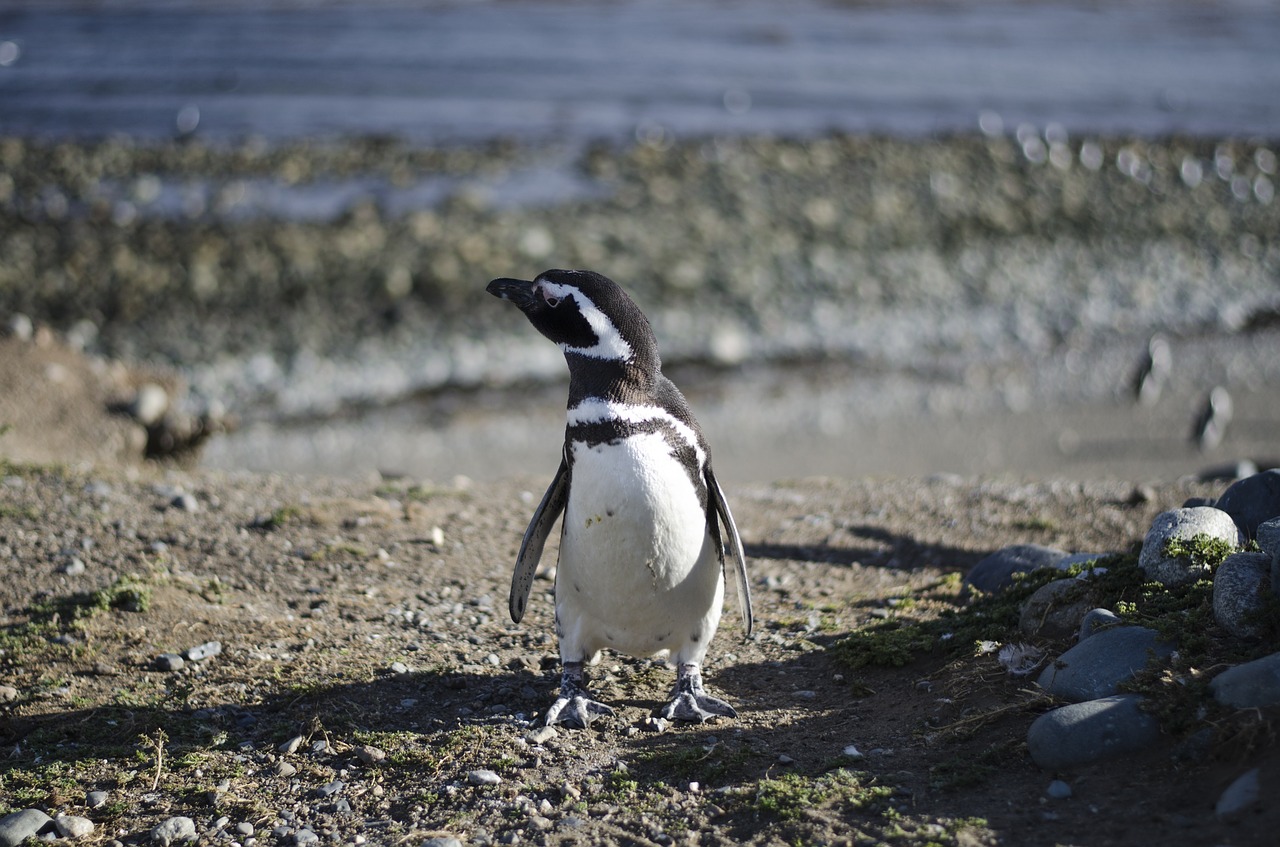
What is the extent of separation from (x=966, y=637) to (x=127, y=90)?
16713 mm

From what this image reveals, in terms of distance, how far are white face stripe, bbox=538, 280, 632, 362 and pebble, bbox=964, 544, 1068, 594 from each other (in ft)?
5.90

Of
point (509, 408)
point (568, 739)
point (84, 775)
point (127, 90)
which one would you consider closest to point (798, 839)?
point (568, 739)

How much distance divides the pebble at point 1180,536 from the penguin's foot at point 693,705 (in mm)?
1324

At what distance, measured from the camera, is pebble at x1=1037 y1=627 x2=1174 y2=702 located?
3.12 meters

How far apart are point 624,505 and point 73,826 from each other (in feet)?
5.38

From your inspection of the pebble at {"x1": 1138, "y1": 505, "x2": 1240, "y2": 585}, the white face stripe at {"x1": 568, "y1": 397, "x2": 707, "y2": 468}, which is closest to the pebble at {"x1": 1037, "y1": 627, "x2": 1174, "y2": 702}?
the pebble at {"x1": 1138, "y1": 505, "x2": 1240, "y2": 585}

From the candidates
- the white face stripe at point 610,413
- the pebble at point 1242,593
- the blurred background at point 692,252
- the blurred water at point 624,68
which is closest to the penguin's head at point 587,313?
the white face stripe at point 610,413

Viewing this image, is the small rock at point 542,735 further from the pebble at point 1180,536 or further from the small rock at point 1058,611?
the pebble at point 1180,536

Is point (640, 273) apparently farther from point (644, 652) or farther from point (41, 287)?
→ point (644, 652)

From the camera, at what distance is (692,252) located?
11.4m

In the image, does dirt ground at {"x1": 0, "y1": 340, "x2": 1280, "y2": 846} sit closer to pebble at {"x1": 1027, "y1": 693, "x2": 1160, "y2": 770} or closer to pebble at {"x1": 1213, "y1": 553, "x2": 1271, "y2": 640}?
pebble at {"x1": 1027, "y1": 693, "x2": 1160, "y2": 770}

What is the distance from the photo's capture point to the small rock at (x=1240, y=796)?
8.29 ft

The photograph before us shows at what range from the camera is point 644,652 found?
3744 mm

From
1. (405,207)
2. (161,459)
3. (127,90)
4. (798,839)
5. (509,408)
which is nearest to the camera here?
(798,839)
